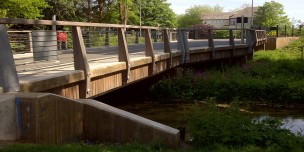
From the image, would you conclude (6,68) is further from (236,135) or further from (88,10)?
(88,10)

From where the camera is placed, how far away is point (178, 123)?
14.1 m

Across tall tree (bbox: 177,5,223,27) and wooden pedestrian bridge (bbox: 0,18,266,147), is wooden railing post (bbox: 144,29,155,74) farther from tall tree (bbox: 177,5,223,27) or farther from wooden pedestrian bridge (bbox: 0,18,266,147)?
tall tree (bbox: 177,5,223,27)

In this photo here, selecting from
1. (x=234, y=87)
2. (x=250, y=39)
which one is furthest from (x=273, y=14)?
(x=234, y=87)

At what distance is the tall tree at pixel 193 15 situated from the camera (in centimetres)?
11081

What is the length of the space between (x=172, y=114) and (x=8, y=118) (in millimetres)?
10826

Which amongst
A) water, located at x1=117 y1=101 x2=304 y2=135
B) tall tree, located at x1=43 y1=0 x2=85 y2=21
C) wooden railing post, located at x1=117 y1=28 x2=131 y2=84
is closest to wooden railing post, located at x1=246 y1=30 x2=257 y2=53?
water, located at x1=117 y1=101 x2=304 y2=135

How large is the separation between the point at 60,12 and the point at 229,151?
40.0 m

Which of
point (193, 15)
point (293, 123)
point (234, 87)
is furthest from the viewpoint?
point (193, 15)

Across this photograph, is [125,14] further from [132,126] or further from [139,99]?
[132,126]

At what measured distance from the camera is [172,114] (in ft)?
53.0

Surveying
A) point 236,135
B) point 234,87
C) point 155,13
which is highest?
point 155,13

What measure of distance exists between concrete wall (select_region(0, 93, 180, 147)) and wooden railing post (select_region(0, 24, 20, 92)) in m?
0.30

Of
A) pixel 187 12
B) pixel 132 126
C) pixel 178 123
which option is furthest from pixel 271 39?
pixel 187 12

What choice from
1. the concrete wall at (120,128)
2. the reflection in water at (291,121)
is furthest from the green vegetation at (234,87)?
the concrete wall at (120,128)
